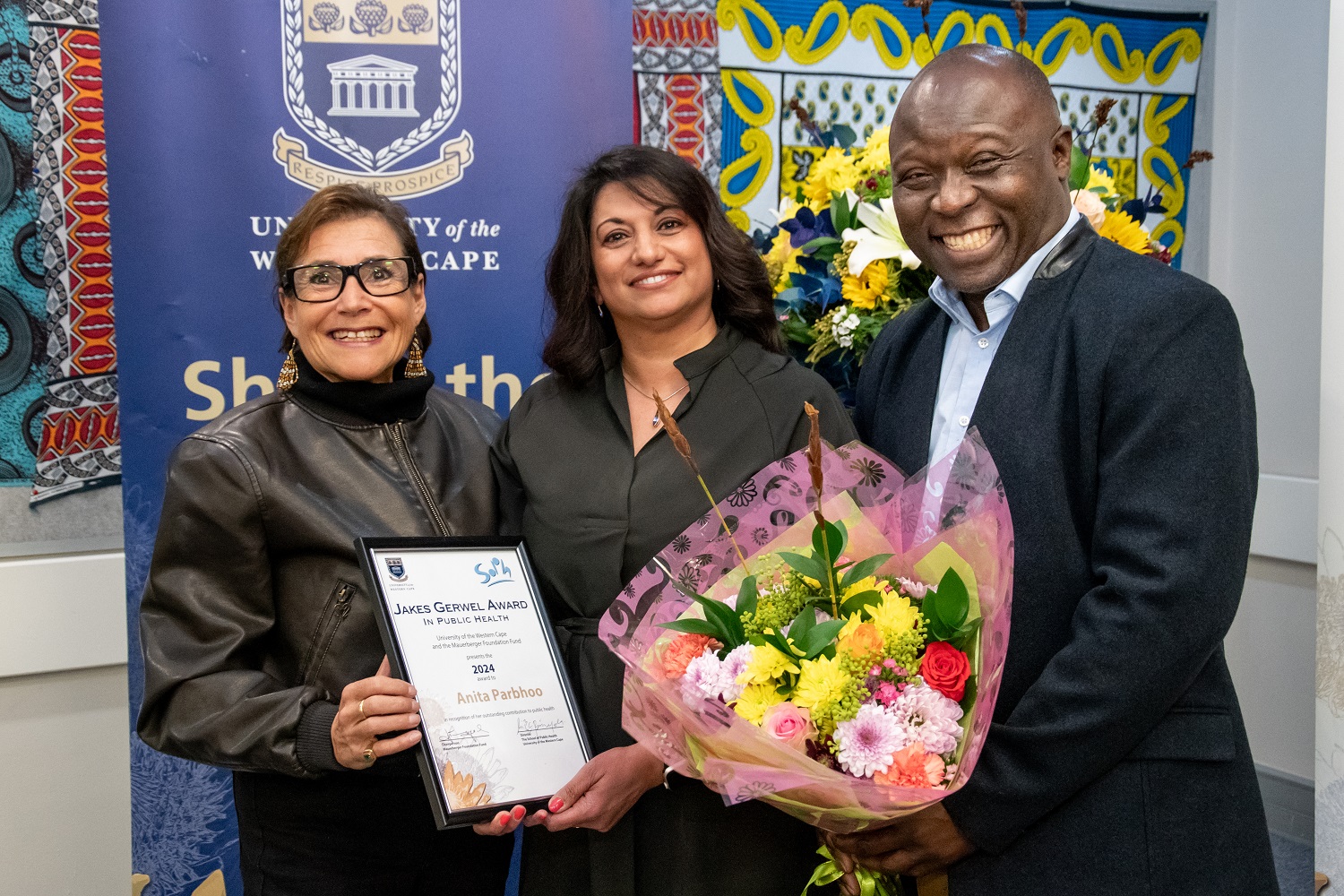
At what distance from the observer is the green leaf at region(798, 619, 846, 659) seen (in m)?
1.33

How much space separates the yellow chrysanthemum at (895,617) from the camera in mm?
1350

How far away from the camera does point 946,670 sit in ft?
4.38

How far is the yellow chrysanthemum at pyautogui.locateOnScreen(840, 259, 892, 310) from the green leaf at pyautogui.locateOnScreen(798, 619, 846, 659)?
1.04m

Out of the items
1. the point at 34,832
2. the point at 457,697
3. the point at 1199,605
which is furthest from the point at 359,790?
the point at 34,832

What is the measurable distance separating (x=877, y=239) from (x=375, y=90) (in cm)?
125

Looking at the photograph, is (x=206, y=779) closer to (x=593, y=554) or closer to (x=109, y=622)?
(x=109, y=622)

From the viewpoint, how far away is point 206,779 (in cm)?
278

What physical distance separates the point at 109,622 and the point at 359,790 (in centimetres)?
145

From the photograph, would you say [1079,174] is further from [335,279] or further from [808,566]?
[335,279]

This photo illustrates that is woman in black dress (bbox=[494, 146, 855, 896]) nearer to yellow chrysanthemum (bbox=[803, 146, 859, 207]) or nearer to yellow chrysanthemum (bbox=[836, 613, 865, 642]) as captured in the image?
yellow chrysanthemum (bbox=[803, 146, 859, 207])

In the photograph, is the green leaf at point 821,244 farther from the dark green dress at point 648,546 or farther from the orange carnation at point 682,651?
the orange carnation at point 682,651

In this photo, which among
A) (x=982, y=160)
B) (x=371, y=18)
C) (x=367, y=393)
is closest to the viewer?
(x=982, y=160)

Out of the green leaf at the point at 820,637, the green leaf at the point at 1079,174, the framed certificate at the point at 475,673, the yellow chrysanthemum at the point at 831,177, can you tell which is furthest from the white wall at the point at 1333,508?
the framed certificate at the point at 475,673
